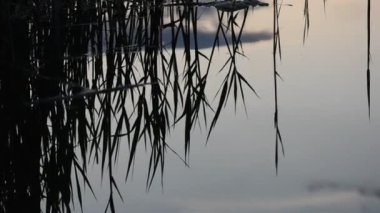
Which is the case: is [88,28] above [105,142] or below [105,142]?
above

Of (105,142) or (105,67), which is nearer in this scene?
(105,142)

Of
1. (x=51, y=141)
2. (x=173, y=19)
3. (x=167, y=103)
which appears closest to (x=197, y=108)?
(x=167, y=103)

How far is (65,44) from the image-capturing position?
1354 millimetres

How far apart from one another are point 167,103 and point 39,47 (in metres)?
0.25

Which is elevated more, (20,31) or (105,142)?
(20,31)

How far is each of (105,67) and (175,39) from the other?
6.5 inches

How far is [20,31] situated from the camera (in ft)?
4.12

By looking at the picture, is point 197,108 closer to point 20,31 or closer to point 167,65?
point 167,65

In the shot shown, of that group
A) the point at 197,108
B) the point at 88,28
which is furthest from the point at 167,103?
the point at 88,28

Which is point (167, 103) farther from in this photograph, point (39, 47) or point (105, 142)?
point (39, 47)

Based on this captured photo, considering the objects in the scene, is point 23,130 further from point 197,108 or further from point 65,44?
point 197,108

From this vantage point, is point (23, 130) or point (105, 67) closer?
point (23, 130)

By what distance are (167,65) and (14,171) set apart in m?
0.33

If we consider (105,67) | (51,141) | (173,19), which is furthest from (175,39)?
A: (51,141)
